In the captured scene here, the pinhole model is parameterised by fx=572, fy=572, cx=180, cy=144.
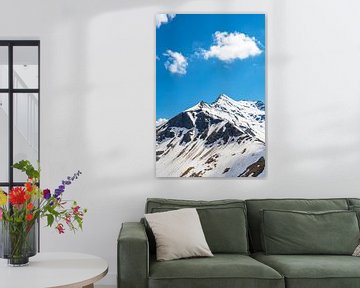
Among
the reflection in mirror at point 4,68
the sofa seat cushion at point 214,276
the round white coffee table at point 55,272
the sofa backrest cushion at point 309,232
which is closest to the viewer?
the round white coffee table at point 55,272

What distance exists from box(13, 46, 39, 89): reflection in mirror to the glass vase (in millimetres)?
1824

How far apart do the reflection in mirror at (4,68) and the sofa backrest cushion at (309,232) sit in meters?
2.39

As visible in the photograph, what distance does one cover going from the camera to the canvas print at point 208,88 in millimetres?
4688

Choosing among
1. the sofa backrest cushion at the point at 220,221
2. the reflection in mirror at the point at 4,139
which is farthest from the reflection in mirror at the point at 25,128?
the sofa backrest cushion at the point at 220,221

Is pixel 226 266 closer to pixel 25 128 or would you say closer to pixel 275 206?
pixel 275 206

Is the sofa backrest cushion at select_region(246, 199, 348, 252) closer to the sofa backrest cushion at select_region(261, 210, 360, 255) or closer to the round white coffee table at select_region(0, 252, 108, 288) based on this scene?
the sofa backrest cushion at select_region(261, 210, 360, 255)

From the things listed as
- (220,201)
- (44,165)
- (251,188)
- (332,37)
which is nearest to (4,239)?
(44,165)

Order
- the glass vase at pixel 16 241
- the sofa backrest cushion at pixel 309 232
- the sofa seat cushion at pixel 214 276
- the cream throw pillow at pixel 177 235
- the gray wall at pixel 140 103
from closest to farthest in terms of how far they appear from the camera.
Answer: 1. the glass vase at pixel 16 241
2. the sofa seat cushion at pixel 214 276
3. the cream throw pillow at pixel 177 235
4. the sofa backrest cushion at pixel 309 232
5. the gray wall at pixel 140 103

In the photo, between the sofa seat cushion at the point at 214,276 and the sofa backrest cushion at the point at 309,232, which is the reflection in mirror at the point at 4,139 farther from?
the sofa backrest cushion at the point at 309,232

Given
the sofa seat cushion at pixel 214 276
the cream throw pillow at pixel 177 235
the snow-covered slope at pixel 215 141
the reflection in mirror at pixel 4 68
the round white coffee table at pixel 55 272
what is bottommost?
the sofa seat cushion at pixel 214 276

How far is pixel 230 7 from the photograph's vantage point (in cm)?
471

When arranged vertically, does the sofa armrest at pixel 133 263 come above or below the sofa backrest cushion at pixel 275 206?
below

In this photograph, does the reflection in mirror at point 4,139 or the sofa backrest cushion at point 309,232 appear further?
the reflection in mirror at point 4,139

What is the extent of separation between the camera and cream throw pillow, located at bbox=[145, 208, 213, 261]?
3.88 metres
